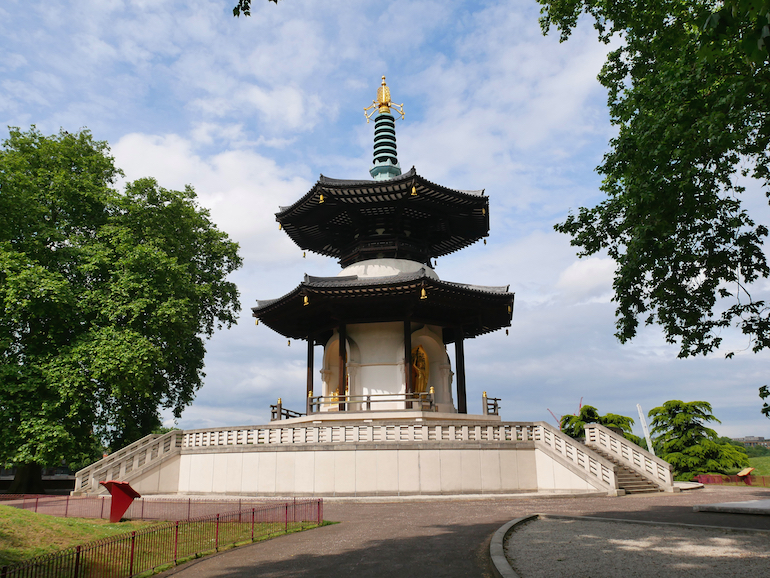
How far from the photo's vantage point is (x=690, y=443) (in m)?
33.0

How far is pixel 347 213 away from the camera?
29.3 m

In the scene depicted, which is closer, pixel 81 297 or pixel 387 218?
pixel 81 297

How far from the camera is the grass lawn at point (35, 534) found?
11606 millimetres

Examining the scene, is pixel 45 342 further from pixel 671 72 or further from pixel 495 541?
pixel 671 72

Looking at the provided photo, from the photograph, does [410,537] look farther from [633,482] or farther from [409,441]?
[633,482]

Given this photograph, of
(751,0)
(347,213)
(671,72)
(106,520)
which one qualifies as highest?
(347,213)

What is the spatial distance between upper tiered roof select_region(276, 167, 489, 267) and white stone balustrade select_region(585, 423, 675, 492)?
12.3m

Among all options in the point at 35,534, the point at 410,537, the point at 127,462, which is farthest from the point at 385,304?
the point at 35,534

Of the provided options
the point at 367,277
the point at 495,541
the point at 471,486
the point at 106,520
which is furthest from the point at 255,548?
the point at 367,277

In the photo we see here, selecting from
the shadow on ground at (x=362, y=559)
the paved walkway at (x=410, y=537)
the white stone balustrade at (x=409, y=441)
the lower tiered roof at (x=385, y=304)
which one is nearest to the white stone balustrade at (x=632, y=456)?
the white stone balustrade at (x=409, y=441)

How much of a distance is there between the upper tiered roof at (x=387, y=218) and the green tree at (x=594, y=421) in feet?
45.0

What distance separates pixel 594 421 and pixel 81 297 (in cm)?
3078

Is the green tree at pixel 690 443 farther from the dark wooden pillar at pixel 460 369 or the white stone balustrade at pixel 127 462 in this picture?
the white stone balustrade at pixel 127 462

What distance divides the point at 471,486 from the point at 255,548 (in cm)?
1130
